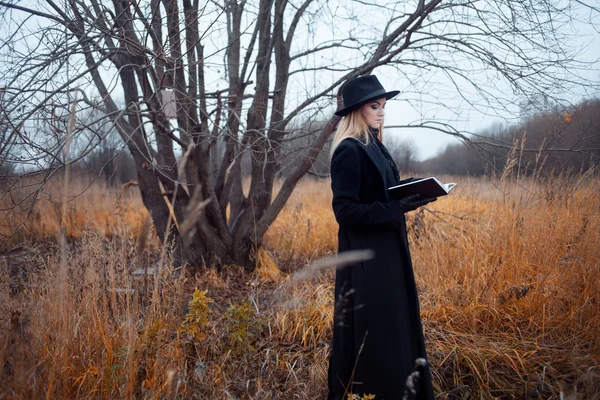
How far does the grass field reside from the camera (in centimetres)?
224

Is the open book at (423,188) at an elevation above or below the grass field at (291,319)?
above

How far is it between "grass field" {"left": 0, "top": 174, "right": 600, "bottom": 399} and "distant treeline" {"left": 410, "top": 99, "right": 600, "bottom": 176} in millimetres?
348

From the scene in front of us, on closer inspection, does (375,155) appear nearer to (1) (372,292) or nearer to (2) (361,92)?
(2) (361,92)

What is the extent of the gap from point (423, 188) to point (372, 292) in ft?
1.88

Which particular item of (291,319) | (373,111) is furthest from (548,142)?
(291,319)

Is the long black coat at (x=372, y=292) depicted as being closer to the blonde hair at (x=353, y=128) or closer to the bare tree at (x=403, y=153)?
the blonde hair at (x=353, y=128)

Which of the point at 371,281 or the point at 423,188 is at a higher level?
the point at 423,188

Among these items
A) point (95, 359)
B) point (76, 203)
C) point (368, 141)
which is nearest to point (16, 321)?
point (95, 359)

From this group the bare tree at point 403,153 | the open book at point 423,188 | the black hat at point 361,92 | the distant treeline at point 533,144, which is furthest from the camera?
the bare tree at point 403,153

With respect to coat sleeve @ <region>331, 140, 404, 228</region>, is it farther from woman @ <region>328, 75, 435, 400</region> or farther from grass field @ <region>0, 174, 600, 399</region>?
grass field @ <region>0, 174, 600, 399</region>

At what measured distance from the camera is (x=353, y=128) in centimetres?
229

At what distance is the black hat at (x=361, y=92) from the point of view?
2.22 metres

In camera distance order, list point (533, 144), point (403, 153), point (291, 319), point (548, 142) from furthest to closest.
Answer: point (403, 153) → point (533, 144) → point (548, 142) → point (291, 319)

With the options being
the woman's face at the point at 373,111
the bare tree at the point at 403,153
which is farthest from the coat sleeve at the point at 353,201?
the bare tree at the point at 403,153
